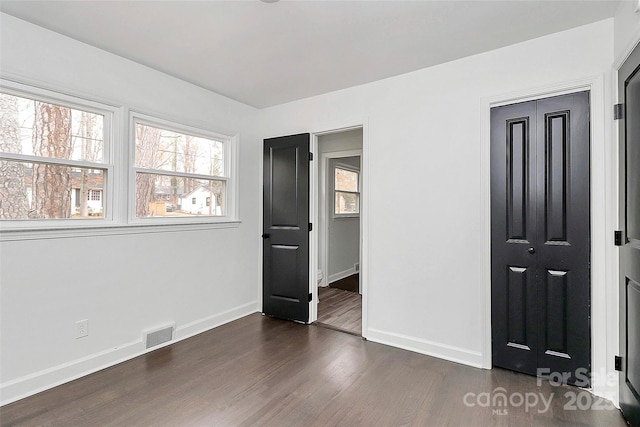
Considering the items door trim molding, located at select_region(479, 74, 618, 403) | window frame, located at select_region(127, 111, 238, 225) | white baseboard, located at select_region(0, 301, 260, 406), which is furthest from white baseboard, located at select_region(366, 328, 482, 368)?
window frame, located at select_region(127, 111, 238, 225)

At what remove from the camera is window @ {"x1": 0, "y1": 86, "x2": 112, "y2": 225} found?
7.19 ft

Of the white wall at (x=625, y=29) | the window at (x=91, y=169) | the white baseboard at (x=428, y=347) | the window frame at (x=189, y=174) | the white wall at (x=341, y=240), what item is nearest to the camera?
the white wall at (x=625, y=29)

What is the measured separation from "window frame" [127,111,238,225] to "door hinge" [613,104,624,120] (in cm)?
340

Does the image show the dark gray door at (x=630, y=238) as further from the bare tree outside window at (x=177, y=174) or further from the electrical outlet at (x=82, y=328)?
the electrical outlet at (x=82, y=328)

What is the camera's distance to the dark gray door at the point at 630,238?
1766 mm

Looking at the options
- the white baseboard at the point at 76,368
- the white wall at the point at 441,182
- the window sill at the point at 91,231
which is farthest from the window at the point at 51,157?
the white wall at the point at 441,182

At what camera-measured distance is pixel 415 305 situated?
2.91 meters

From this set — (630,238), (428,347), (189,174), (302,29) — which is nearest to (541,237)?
(630,238)

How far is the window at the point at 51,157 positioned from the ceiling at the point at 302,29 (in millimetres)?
569

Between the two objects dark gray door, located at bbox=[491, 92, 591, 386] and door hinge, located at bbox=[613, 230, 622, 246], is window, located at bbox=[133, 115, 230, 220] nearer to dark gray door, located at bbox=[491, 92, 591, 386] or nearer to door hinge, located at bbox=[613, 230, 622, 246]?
dark gray door, located at bbox=[491, 92, 591, 386]

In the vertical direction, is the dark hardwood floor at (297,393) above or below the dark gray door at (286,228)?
below

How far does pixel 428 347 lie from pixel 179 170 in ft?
9.74

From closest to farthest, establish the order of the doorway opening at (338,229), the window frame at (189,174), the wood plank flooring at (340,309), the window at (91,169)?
the window at (91,169)
the window frame at (189,174)
the wood plank flooring at (340,309)
the doorway opening at (338,229)

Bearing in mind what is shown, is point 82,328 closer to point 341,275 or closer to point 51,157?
point 51,157
